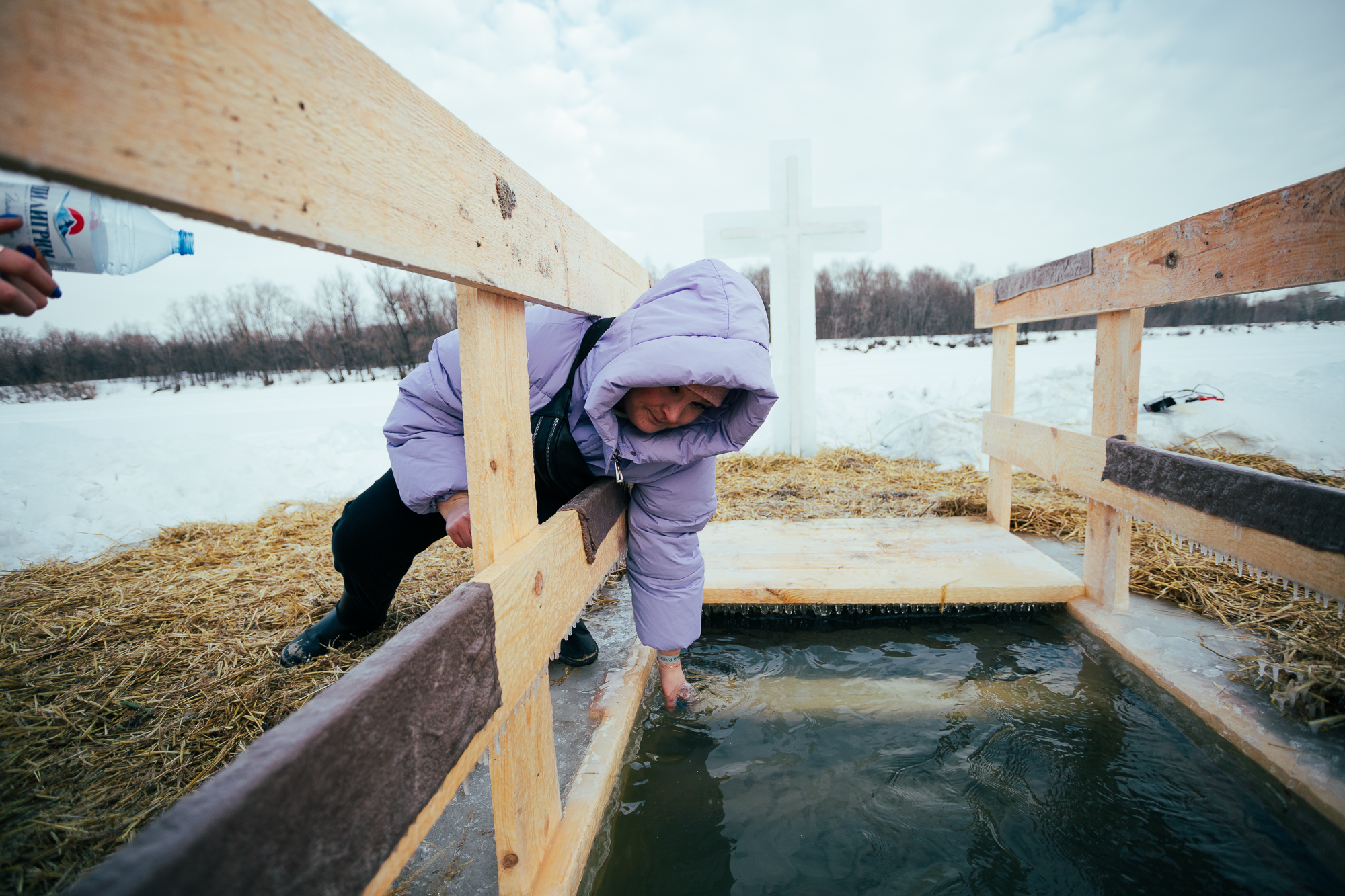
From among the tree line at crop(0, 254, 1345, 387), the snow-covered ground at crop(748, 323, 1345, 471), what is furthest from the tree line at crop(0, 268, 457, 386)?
the snow-covered ground at crop(748, 323, 1345, 471)

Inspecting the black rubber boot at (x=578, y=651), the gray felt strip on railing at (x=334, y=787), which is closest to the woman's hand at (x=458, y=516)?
the gray felt strip on railing at (x=334, y=787)

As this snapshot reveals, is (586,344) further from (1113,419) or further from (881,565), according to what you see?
(1113,419)

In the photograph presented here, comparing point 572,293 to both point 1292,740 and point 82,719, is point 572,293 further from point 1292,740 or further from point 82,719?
point 1292,740

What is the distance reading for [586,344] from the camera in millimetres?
1804

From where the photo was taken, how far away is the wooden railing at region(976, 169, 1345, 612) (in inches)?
57.9

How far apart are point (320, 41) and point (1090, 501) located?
123 inches

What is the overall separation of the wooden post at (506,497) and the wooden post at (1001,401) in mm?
2841

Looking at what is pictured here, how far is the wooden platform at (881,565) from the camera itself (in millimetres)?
2793

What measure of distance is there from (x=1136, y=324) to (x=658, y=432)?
6.71 ft

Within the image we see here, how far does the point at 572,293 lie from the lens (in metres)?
1.51

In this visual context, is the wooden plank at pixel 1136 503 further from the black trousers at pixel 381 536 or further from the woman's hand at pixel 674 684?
the black trousers at pixel 381 536

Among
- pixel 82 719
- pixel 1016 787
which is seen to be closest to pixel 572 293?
pixel 1016 787

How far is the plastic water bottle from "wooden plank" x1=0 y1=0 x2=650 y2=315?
3.41 feet

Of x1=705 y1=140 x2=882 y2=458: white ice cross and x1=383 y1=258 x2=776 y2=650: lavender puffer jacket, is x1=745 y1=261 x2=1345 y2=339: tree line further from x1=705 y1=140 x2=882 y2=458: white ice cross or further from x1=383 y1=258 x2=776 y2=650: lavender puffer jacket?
x1=383 y1=258 x2=776 y2=650: lavender puffer jacket
